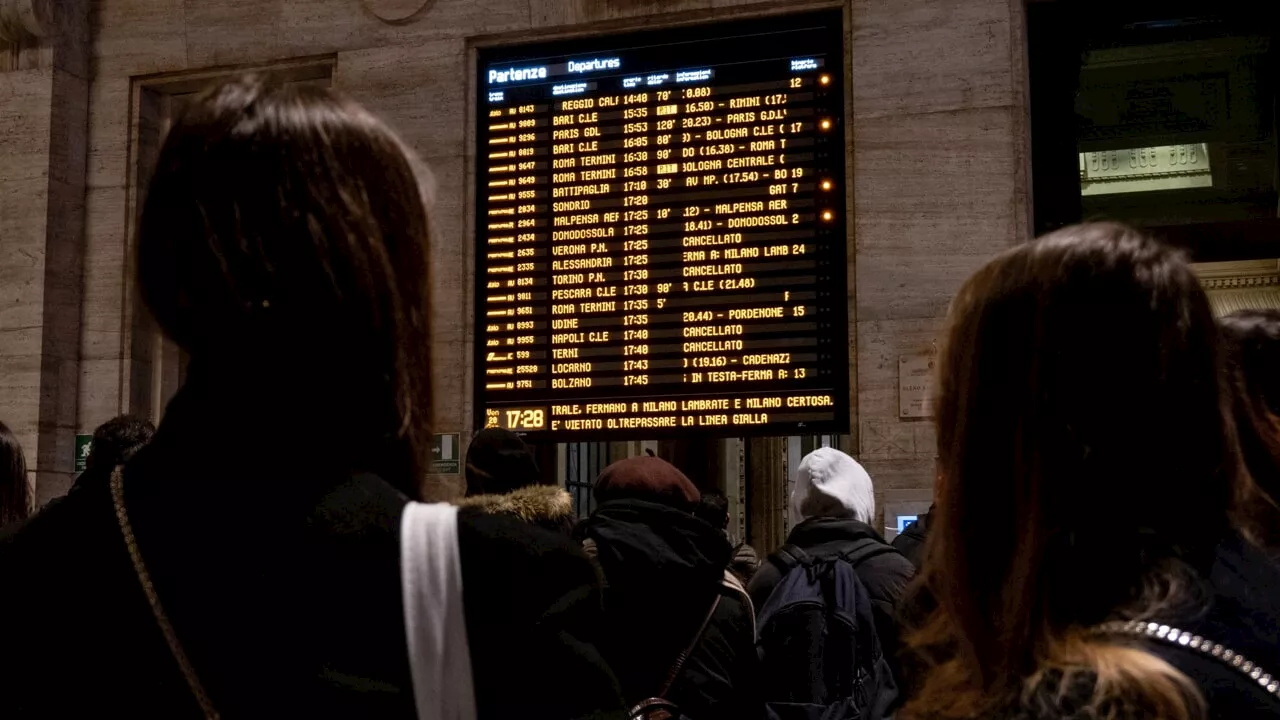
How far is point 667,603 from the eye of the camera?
3461 mm

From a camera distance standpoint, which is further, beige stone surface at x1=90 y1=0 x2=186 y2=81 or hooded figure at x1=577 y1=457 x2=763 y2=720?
beige stone surface at x1=90 y1=0 x2=186 y2=81

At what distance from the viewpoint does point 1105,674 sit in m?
1.08

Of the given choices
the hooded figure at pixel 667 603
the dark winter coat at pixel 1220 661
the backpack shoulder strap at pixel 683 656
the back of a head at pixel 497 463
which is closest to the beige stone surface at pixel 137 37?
the back of a head at pixel 497 463

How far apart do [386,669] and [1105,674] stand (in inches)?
24.8

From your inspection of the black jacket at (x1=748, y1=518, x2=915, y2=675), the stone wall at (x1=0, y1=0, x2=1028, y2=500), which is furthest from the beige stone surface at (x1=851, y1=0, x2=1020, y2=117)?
the black jacket at (x1=748, y1=518, x2=915, y2=675)

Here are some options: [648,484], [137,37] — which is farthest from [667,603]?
[137,37]

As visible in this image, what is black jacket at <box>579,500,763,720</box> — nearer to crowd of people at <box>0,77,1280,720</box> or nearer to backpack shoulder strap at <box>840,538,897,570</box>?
backpack shoulder strap at <box>840,538,897,570</box>

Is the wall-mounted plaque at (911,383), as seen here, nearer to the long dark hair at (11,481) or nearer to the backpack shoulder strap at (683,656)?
the backpack shoulder strap at (683,656)

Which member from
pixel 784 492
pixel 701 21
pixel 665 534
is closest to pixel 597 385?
pixel 701 21

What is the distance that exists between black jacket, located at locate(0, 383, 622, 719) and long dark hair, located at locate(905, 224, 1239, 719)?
436mm

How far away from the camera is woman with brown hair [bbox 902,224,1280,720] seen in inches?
44.6

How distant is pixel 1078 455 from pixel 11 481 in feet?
10.2

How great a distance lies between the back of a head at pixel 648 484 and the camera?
357cm

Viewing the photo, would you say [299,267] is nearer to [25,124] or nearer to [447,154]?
[447,154]
